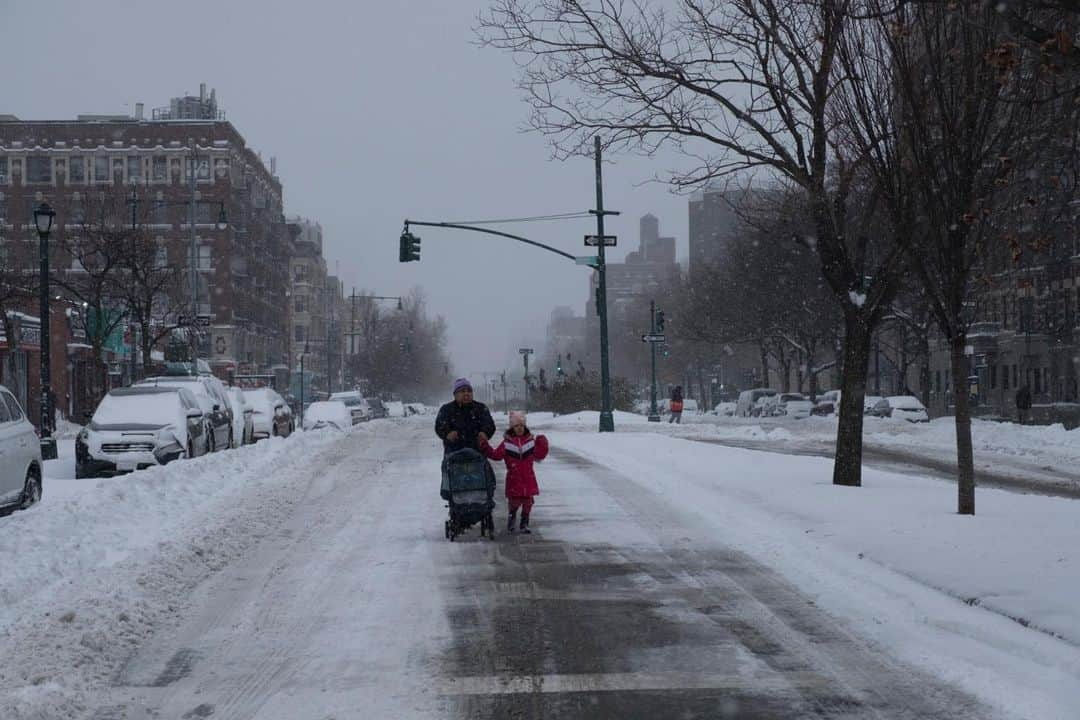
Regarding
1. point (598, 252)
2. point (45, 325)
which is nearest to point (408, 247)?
point (598, 252)

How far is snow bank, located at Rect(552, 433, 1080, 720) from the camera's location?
7.11 m

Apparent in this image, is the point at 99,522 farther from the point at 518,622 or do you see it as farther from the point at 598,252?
the point at 598,252

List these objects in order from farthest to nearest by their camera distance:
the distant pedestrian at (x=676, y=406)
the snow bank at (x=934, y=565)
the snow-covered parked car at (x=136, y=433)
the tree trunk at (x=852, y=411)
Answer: the distant pedestrian at (x=676, y=406) < the snow-covered parked car at (x=136, y=433) < the tree trunk at (x=852, y=411) < the snow bank at (x=934, y=565)

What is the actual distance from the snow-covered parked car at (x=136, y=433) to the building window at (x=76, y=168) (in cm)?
7245

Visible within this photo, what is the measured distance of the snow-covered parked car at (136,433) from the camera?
2227 centimetres

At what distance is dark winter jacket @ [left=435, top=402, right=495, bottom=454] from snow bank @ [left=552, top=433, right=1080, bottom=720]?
2.63 meters

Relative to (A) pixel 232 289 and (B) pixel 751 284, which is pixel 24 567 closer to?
(B) pixel 751 284

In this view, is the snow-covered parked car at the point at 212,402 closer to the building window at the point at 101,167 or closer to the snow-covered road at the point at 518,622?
the snow-covered road at the point at 518,622

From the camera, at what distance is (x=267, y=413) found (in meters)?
38.7

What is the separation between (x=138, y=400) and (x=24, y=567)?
46.8 ft

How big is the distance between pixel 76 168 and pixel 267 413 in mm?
60570

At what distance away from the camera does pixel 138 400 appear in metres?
24.0

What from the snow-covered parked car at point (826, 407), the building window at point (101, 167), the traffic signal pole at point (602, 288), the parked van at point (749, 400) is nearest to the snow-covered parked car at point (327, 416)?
the traffic signal pole at point (602, 288)

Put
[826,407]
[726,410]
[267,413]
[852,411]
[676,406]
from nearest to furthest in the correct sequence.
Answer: [852,411], [267,413], [826,407], [676,406], [726,410]
